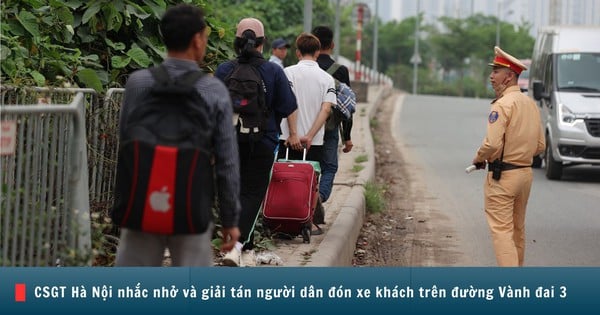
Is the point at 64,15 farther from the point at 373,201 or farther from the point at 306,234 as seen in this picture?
the point at 373,201

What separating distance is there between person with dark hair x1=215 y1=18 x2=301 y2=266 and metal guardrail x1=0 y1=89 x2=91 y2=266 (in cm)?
202

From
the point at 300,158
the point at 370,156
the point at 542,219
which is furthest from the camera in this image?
the point at 370,156

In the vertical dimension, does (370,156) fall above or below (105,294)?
below

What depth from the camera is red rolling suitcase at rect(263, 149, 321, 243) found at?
9258 mm

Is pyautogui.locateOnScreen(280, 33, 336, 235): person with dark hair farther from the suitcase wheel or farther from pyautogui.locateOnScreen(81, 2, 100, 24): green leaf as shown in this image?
pyautogui.locateOnScreen(81, 2, 100, 24): green leaf

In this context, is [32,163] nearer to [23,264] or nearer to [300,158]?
[23,264]

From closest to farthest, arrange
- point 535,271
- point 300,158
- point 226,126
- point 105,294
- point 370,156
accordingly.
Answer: point 226,126
point 105,294
point 535,271
point 300,158
point 370,156

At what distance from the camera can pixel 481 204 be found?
14.4 metres

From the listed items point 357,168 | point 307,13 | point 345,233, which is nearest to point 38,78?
point 345,233

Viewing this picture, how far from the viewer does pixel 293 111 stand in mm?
8609

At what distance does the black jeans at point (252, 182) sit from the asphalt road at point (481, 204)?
2398 mm

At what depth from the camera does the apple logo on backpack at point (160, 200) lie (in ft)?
16.2

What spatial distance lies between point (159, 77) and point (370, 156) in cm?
1287

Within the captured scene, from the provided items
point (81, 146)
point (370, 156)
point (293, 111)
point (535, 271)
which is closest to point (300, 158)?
point (293, 111)
